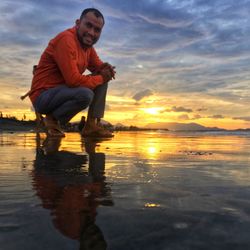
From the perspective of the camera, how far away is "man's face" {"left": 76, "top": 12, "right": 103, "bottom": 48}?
215 inches

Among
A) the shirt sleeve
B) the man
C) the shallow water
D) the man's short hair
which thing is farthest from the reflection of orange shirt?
the man's short hair

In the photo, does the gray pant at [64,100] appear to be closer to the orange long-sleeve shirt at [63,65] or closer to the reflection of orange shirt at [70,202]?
the orange long-sleeve shirt at [63,65]

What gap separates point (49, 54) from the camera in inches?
225

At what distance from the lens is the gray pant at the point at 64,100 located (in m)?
5.82

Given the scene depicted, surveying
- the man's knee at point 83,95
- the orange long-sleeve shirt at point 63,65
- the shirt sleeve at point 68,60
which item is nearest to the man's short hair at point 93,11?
the orange long-sleeve shirt at point 63,65

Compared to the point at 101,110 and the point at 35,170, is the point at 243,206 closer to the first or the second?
the point at 35,170

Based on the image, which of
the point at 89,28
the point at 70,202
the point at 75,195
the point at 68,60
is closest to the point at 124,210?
the point at 70,202

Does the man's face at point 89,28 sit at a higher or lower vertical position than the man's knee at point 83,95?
higher

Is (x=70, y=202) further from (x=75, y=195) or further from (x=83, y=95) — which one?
(x=83, y=95)

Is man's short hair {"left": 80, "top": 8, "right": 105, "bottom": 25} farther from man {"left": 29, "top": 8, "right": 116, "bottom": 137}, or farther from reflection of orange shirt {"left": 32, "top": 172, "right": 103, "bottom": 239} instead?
reflection of orange shirt {"left": 32, "top": 172, "right": 103, "bottom": 239}

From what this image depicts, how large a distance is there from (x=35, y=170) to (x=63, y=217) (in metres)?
1.44

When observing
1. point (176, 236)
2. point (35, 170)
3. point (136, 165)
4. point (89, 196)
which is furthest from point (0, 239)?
point (136, 165)

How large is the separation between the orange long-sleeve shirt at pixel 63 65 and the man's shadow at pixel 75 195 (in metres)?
2.50

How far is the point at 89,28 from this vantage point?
550cm
